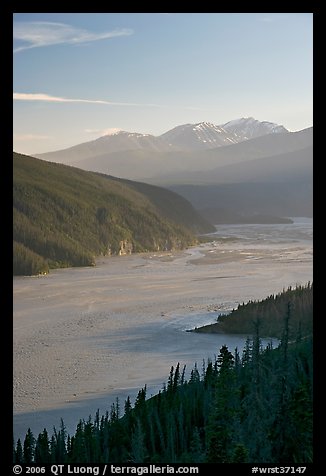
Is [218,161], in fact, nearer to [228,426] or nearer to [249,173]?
[249,173]

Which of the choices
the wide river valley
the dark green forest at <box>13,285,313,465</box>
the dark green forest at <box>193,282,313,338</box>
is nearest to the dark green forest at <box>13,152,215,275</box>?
the wide river valley

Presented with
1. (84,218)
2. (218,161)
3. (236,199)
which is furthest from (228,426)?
(84,218)

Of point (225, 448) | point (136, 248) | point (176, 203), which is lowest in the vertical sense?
point (225, 448)

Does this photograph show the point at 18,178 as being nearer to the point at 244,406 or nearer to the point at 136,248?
the point at 136,248

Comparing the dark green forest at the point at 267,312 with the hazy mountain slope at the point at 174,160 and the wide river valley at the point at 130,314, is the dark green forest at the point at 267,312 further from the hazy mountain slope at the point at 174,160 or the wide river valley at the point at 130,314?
the hazy mountain slope at the point at 174,160

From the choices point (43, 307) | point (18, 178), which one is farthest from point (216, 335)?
point (18, 178)

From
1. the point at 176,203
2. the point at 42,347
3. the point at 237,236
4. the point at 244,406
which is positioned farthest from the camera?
the point at 176,203
